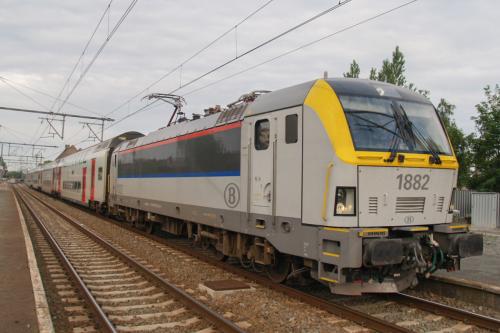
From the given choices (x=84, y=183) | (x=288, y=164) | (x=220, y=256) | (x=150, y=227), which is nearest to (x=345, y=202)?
(x=288, y=164)

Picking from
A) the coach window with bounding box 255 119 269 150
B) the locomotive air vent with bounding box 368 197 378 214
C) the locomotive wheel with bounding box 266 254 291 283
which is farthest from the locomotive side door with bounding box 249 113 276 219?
the locomotive air vent with bounding box 368 197 378 214

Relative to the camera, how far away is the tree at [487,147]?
23047 millimetres

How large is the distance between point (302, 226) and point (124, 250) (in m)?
6.92

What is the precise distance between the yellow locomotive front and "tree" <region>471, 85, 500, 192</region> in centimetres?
1803

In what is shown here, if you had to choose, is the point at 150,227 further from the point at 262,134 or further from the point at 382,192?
the point at 382,192

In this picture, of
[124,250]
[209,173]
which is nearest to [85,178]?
[124,250]

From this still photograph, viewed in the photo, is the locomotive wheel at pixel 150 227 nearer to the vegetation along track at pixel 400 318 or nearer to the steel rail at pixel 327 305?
the steel rail at pixel 327 305

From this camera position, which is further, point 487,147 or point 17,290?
point 487,147

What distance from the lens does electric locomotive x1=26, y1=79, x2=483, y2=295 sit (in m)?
6.25

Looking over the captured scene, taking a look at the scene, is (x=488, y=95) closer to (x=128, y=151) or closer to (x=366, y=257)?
(x=128, y=151)

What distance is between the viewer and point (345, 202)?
6285 millimetres

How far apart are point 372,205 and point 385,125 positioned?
127 centimetres

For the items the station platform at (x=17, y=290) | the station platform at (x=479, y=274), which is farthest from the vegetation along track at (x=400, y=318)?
the station platform at (x=17, y=290)

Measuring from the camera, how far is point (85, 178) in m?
24.6
